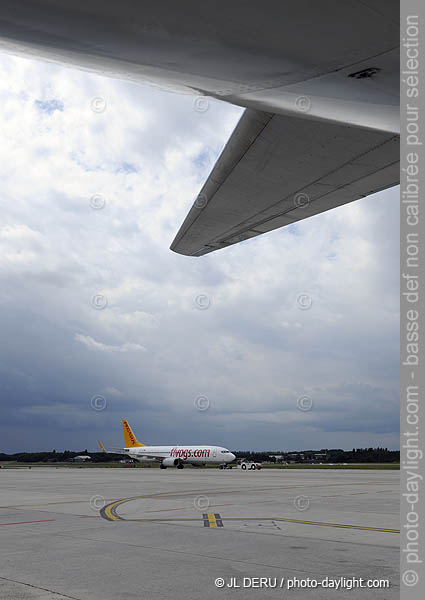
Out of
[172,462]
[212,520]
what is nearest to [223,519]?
[212,520]

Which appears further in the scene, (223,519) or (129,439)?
(129,439)

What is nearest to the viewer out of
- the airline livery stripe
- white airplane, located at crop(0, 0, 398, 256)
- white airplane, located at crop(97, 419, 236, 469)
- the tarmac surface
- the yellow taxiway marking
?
white airplane, located at crop(0, 0, 398, 256)

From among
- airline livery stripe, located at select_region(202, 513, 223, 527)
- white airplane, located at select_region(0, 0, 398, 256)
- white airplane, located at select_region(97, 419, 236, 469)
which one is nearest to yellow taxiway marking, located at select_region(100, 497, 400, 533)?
airline livery stripe, located at select_region(202, 513, 223, 527)

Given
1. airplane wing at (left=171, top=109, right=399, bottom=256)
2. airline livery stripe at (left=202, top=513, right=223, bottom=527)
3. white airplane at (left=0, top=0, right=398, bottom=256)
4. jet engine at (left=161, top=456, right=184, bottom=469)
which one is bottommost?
jet engine at (left=161, top=456, right=184, bottom=469)

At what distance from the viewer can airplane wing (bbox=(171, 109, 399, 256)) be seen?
16.1 ft

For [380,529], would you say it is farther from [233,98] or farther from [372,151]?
[233,98]

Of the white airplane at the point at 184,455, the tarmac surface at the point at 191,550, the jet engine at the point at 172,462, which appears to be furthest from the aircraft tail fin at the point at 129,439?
the tarmac surface at the point at 191,550

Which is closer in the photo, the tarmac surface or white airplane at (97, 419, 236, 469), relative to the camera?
the tarmac surface

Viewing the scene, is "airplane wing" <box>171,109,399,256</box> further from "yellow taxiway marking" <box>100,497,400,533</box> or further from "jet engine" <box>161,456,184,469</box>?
"jet engine" <box>161,456,184,469</box>

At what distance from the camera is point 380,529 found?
11797 mm

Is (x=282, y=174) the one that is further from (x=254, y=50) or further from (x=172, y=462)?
(x=172, y=462)

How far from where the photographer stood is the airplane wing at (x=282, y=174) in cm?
492

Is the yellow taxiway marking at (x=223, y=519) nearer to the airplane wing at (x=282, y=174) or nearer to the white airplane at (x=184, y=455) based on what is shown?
the airplane wing at (x=282, y=174)

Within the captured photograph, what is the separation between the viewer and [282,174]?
18.1 ft
